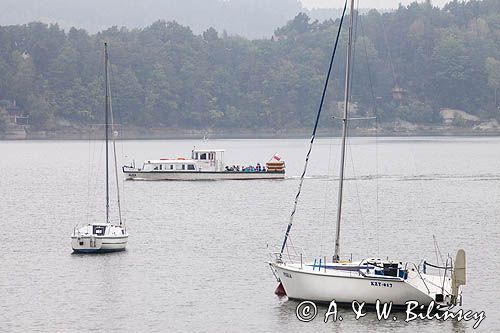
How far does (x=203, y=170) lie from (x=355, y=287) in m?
90.7

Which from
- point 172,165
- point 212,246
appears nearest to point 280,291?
point 212,246

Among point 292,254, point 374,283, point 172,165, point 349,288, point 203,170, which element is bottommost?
point 203,170

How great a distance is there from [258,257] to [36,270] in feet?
43.3

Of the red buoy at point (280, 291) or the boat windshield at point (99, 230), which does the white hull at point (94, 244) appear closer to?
the boat windshield at point (99, 230)

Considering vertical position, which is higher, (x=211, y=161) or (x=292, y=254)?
(x=211, y=161)

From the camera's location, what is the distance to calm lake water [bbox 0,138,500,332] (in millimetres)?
56156

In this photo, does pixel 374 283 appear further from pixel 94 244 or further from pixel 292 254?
pixel 94 244

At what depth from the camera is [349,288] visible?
2122 inches

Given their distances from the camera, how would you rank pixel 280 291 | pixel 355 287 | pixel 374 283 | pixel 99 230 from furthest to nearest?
pixel 99 230, pixel 280 291, pixel 355 287, pixel 374 283

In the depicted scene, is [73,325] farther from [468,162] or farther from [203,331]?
[468,162]

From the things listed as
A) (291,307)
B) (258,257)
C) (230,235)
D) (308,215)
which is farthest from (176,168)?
(291,307)

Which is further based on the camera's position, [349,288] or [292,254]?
[292,254]

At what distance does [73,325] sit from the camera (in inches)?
2160

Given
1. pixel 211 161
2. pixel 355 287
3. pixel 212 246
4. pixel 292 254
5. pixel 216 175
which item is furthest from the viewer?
pixel 211 161
